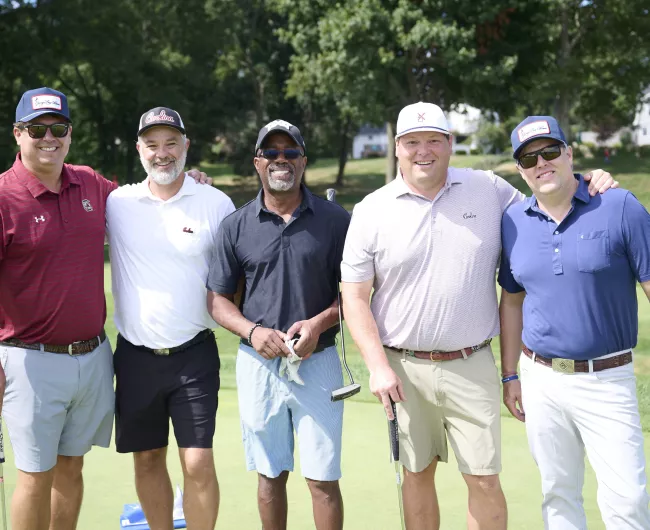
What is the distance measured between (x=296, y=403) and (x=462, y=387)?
0.87 m

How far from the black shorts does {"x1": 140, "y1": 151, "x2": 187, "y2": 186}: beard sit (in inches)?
35.3

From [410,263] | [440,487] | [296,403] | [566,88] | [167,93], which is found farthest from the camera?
[167,93]

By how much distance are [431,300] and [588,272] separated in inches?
29.4

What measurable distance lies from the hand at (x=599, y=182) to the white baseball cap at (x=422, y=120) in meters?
0.73

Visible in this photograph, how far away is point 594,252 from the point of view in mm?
3820

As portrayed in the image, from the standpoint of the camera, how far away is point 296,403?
4.46 meters

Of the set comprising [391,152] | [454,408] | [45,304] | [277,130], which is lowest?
[454,408]

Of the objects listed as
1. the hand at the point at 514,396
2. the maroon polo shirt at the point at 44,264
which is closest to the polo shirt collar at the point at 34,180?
the maroon polo shirt at the point at 44,264

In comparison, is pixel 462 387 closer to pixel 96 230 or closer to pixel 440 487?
pixel 440 487

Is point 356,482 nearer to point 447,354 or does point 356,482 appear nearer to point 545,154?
point 447,354

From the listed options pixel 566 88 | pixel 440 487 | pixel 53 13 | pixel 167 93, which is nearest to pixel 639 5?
pixel 566 88

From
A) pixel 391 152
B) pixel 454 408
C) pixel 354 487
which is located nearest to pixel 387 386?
pixel 454 408

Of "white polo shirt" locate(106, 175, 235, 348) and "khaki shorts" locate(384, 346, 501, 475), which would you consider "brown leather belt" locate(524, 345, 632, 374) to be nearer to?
"khaki shorts" locate(384, 346, 501, 475)

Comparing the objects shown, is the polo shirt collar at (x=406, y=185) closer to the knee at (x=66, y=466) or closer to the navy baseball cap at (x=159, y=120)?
the navy baseball cap at (x=159, y=120)
